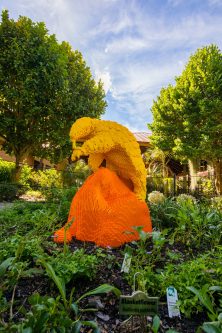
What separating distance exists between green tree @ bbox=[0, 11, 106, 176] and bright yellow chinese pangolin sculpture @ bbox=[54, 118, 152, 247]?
744cm

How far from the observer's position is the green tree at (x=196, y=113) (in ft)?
50.2

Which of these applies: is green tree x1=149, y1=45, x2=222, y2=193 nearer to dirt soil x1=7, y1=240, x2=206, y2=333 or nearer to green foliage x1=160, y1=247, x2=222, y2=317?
green foliage x1=160, y1=247, x2=222, y2=317

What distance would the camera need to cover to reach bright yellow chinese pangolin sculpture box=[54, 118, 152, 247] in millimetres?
3576

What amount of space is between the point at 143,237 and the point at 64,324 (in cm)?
132

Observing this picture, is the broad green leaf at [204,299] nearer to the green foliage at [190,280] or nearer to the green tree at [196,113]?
the green foliage at [190,280]

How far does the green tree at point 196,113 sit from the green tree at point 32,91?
21.7 feet

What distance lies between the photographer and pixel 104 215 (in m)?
3.60

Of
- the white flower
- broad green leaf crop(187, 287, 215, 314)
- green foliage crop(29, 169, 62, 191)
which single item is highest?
green foliage crop(29, 169, 62, 191)

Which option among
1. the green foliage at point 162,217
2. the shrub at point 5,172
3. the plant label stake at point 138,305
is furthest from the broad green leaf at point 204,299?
the shrub at point 5,172

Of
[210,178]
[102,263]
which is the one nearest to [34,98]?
[102,263]

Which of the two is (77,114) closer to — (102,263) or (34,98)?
(34,98)

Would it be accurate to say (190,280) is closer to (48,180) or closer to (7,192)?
(7,192)

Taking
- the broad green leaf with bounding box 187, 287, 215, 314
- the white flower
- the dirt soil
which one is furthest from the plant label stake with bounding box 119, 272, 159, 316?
the white flower

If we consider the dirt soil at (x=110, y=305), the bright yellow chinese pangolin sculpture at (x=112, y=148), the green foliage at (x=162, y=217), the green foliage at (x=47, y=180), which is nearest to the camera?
the dirt soil at (x=110, y=305)
